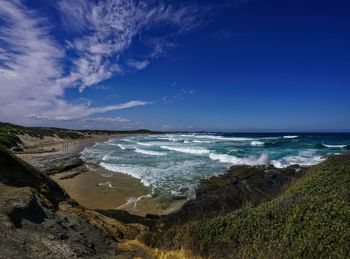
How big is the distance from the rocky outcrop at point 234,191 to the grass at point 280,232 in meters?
3.15

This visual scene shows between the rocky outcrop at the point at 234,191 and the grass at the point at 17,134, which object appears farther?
the grass at the point at 17,134

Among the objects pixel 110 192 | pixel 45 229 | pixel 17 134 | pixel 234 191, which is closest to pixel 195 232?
pixel 45 229

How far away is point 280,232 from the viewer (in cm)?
674

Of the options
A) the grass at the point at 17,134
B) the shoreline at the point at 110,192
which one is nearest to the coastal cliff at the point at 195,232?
the shoreline at the point at 110,192

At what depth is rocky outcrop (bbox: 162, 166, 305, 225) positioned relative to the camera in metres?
12.4

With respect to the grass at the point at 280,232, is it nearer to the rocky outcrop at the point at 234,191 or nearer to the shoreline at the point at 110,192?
the rocky outcrop at the point at 234,191

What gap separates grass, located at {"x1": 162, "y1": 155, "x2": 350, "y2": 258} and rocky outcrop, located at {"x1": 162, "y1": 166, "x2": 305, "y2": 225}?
3.15 m

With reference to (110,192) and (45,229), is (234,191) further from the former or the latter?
(45,229)

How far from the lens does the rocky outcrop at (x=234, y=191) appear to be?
40.6 feet

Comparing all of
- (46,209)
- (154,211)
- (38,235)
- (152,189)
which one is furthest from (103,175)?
(38,235)

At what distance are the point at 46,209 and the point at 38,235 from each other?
1880 millimetres

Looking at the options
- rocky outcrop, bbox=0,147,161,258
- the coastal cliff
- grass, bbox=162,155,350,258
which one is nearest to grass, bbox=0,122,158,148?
rocky outcrop, bbox=0,147,161,258

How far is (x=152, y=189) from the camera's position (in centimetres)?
1967

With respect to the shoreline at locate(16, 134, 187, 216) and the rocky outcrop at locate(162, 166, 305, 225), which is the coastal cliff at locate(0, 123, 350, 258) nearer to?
the rocky outcrop at locate(162, 166, 305, 225)
